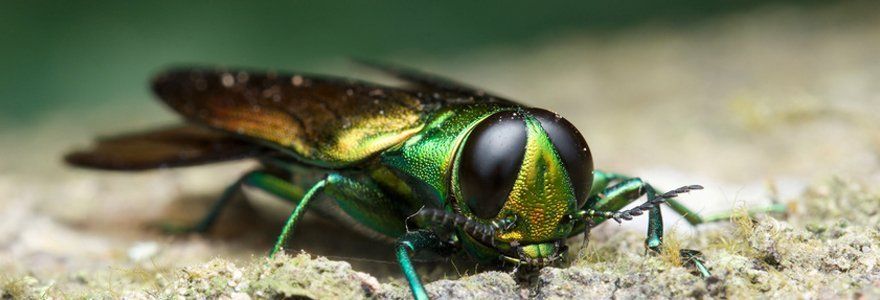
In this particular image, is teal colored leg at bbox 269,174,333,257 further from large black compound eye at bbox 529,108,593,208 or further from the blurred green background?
the blurred green background

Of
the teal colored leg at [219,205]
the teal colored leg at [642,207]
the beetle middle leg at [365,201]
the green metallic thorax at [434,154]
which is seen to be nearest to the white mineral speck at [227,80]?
the teal colored leg at [219,205]

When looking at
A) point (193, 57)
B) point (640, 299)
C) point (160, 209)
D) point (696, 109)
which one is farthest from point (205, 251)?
point (193, 57)

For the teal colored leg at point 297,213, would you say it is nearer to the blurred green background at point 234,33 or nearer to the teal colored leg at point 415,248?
the teal colored leg at point 415,248

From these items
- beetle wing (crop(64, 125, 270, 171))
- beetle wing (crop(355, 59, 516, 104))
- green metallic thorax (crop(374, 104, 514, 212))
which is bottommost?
beetle wing (crop(64, 125, 270, 171))

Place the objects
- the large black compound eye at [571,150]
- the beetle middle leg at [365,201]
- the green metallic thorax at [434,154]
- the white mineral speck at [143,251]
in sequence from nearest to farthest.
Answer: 1. the large black compound eye at [571,150]
2. the green metallic thorax at [434,154]
3. the beetle middle leg at [365,201]
4. the white mineral speck at [143,251]

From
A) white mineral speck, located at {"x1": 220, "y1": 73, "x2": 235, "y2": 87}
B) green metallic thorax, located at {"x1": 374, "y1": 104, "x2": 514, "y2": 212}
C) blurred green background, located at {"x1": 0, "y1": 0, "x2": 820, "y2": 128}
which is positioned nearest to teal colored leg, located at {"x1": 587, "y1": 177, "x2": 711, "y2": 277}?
green metallic thorax, located at {"x1": 374, "y1": 104, "x2": 514, "y2": 212}

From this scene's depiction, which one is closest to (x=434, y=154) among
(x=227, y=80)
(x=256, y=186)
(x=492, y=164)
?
(x=492, y=164)
